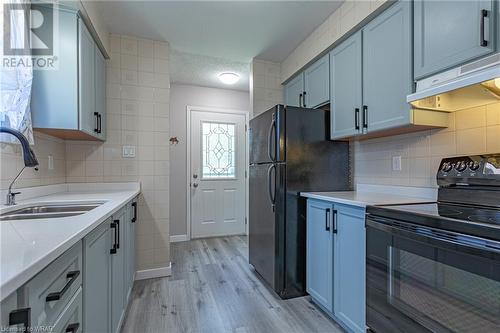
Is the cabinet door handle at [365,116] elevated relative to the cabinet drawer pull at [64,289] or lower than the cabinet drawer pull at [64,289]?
elevated

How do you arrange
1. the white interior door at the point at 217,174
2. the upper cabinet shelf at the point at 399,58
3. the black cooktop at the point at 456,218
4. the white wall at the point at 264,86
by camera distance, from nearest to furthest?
the black cooktop at the point at 456,218 → the upper cabinet shelf at the point at 399,58 → the white wall at the point at 264,86 → the white interior door at the point at 217,174

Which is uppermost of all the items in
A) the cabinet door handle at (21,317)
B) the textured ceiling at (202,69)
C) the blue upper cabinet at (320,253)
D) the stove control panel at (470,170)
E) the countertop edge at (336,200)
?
the textured ceiling at (202,69)

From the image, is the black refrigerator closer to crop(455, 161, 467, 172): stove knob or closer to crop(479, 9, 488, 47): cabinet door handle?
crop(455, 161, 467, 172): stove knob

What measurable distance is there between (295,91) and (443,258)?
7.56 feet

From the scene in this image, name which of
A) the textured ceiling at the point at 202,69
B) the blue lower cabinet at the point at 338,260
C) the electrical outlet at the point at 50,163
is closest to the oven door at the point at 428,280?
the blue lower cabinet at the point at 338,260

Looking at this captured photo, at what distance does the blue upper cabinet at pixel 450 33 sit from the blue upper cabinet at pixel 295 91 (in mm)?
1350

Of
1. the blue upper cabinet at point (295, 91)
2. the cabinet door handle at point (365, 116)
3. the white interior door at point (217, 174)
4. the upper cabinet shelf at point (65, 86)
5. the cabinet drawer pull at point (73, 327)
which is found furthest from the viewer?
the white interior door at point (217, 174)

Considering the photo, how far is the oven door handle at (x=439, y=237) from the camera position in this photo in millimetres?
905

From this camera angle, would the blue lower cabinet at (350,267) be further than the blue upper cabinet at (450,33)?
Yes

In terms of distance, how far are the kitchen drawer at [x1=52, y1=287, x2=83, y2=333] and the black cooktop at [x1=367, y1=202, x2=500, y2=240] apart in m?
1.40

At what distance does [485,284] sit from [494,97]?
3.40ft

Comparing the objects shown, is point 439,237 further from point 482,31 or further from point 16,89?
point 16,89

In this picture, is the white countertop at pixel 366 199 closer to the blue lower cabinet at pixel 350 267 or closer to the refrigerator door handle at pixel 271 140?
the blue lower cabinet at pixel 350 267

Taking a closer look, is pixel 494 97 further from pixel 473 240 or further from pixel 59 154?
pixel 59 154
